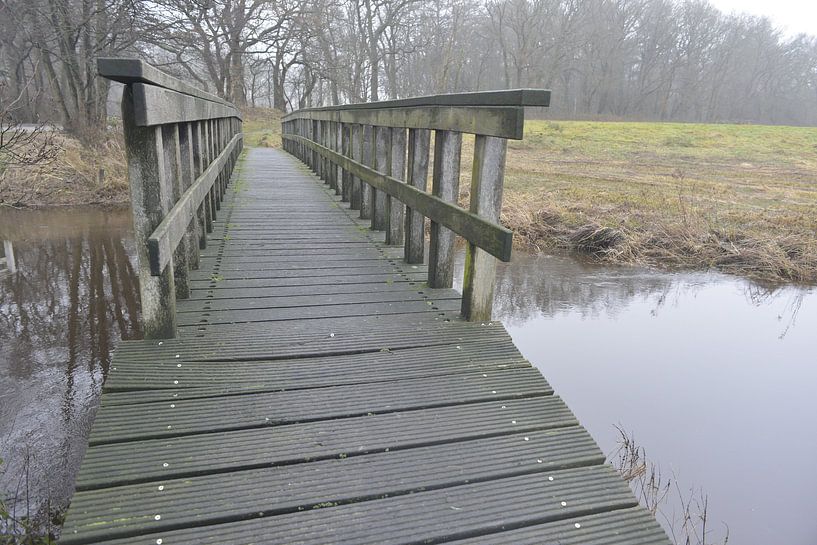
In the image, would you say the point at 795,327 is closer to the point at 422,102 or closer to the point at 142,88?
the point at 422,102

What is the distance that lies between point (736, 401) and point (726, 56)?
64.4 metres

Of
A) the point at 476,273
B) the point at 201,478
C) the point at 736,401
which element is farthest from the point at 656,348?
the point at 201,478

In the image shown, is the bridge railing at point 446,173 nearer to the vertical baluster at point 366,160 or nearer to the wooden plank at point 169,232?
the vertical baluster at point 366,160

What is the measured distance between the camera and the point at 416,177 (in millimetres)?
4465

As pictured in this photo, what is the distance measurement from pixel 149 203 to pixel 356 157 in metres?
4.05

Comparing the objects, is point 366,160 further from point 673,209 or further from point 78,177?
point 78,177

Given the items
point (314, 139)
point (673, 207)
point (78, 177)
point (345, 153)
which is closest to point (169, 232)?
point (345, 153)

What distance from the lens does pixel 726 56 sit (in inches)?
2304

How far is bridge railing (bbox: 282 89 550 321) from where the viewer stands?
3064mm

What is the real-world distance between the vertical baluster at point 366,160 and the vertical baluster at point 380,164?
0.23 meters

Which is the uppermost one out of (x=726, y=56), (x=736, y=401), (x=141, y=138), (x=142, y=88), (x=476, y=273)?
(x=726, y=56)

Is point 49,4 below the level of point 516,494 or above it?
above

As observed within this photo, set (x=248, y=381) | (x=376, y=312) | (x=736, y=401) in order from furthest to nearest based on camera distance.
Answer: (x=736, y=401), (x=376, y=312), (x=248, y=381)

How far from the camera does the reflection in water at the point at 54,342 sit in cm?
377
